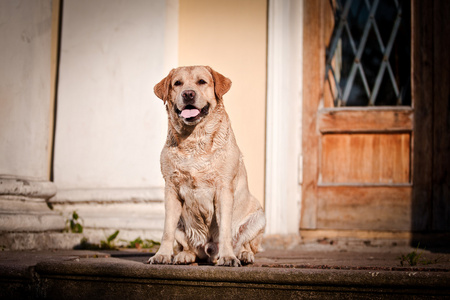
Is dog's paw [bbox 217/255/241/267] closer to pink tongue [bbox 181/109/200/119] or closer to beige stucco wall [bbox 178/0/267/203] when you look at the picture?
pink tongue [bbox 181/109/200/119]

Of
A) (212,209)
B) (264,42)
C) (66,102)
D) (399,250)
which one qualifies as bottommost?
(399,250)

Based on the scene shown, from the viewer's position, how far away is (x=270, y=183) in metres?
4.71

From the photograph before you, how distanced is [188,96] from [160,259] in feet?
3.03

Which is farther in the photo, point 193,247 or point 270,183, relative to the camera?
point 270,183

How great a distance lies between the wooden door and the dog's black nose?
2.08 m

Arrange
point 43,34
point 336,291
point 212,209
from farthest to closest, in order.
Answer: point 43,34, point 212,209, point 336,291

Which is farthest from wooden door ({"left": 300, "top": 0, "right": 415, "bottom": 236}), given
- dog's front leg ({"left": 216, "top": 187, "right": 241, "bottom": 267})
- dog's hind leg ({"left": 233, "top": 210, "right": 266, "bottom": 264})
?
dog's front leg ({"left": 216, "top": 187, "right": 241, "bottom": 267})

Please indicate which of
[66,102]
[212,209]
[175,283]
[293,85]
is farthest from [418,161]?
[66,102]

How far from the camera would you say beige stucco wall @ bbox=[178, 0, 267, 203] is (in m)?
4.83

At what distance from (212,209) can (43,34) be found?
2770 millimetres

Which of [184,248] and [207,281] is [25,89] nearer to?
[184,248]

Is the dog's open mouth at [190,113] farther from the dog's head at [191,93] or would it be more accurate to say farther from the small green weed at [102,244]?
the small green weed at [102,244]

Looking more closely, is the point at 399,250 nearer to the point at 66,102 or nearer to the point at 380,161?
the point at 380,161

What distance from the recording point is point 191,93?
2.99 meters
